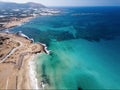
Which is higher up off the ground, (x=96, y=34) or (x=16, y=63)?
(x=96, y=34)

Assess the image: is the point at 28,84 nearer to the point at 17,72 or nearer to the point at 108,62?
the point at 17,72

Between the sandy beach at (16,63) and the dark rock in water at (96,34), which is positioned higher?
the dark rock in water at (96,34)

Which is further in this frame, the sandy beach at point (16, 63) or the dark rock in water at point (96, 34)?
the dark rock in water at point (96, 34)

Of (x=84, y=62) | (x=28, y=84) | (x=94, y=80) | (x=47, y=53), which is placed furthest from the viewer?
(x=47, y=53)

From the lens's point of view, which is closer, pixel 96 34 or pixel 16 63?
pixel 16 63

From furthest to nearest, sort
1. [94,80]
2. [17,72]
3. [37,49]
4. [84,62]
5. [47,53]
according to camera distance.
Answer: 1. [37,49]
2. [47,53]
3. [84,62]
4. [17,72]
5. [94,80]

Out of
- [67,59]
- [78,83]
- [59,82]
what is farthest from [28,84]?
[67,59]

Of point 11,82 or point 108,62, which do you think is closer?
point 11,82

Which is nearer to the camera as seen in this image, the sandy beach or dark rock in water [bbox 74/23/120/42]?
the sandy beach
